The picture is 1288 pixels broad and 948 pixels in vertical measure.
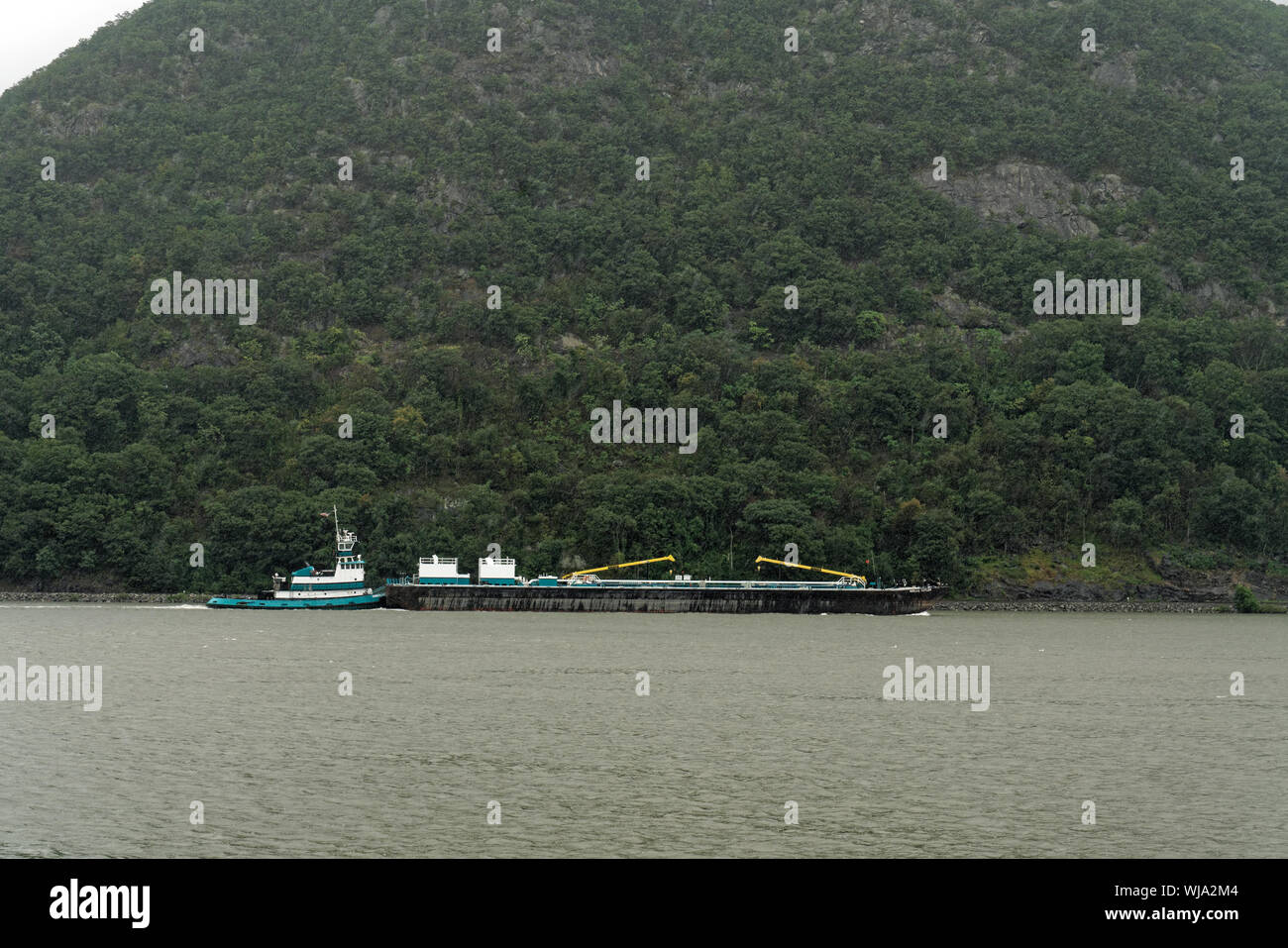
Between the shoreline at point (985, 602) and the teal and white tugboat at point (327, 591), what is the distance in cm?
822

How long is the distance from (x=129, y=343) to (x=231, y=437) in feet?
111

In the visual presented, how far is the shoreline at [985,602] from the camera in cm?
14188

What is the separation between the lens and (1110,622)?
123938 mm

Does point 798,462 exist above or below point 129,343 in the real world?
below

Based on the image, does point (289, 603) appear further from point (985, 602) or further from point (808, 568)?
point (985, 602)

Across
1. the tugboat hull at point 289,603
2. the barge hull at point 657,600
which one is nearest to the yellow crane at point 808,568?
the barge hull at point 657,600

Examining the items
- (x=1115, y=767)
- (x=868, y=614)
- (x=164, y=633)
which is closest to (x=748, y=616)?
(x=868, y=614)

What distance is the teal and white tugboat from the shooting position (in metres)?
134

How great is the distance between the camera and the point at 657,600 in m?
137

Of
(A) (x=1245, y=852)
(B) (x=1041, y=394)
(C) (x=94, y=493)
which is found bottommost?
(A) (x=1245, y=852)

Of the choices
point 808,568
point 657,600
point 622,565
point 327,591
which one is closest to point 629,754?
point 657,600

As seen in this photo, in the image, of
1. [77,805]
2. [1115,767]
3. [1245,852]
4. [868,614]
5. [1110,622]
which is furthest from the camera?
[868,614]

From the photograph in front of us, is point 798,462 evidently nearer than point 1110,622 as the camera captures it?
No

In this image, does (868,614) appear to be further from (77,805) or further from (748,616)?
(77,805)
